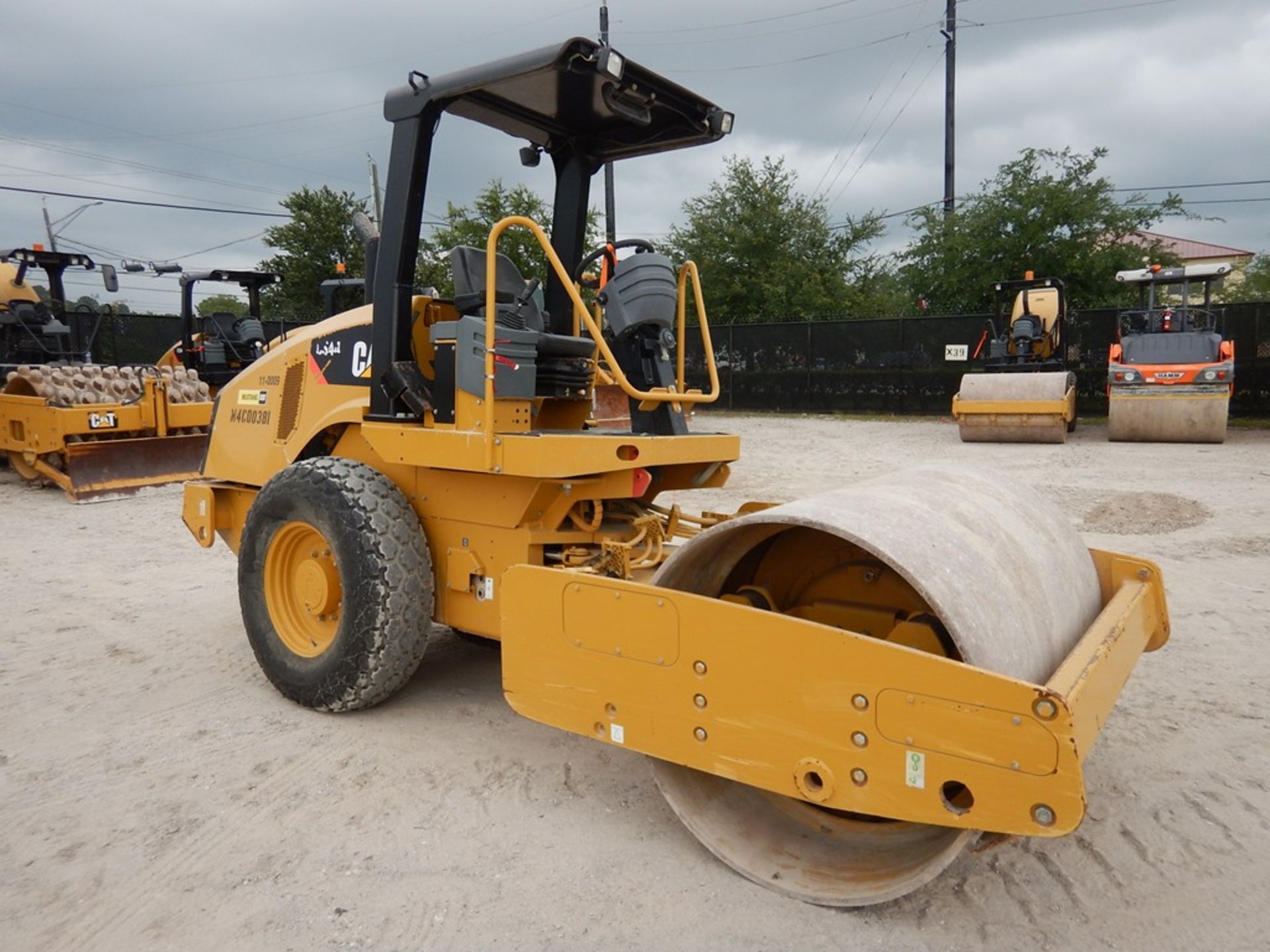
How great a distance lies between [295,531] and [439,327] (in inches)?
44.6

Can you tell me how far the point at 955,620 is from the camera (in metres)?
2.17

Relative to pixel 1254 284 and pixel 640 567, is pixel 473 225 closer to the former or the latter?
pixel 640 567

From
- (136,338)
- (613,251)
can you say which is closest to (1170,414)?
(613,251)

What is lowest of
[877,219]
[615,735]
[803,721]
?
[615,735]

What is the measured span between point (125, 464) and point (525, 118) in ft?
25.6

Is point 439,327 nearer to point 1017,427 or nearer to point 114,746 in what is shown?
point 114,746

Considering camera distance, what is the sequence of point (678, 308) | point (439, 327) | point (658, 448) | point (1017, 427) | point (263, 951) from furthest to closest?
point (1017, 427) → point (678, 308) → point (439, 327) → point (658, 448) → point (263, 951)

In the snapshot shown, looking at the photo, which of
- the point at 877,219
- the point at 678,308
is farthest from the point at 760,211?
the point at 678,308

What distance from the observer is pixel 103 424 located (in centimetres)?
964

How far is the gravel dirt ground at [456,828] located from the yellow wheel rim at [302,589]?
11.8 inches

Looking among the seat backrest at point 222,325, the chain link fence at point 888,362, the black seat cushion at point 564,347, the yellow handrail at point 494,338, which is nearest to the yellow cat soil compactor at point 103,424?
the seat backrest at point 222,325

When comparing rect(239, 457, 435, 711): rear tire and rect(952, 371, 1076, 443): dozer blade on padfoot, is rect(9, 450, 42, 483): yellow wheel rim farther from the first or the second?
rect(952, 371, 1076, 443): dozer blade on padfoot

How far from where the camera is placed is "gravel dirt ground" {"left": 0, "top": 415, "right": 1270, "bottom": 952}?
7.90 feet

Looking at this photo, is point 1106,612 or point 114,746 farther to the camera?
point 114,746
